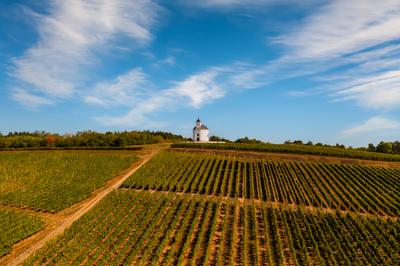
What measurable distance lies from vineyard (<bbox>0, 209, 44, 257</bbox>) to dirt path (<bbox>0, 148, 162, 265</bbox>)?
55 centimetres

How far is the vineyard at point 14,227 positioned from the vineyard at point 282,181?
13937mm

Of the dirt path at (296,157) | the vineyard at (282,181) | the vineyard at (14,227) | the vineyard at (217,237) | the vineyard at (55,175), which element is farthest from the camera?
the dirt path at (296,157)

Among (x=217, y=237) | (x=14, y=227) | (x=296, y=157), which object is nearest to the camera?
(x=217, y=237)

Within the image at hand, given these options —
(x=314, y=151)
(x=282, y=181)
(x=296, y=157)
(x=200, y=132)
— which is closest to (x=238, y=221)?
(x=282, y=181)

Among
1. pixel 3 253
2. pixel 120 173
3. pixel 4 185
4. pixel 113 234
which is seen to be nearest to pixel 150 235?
pixel 113 234

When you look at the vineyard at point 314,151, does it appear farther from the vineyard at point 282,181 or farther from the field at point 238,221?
the field at point 238,221

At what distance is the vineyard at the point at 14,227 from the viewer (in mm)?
26642

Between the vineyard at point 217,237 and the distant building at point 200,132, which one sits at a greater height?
the distant building at point 200,132

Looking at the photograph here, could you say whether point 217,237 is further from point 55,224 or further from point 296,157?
point 296,157

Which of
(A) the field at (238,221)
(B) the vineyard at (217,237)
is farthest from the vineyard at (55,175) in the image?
(B) the vineyard at (217,237)

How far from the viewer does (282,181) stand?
4522 cm

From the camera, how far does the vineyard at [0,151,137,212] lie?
37562mm

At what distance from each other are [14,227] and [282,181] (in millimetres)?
36730

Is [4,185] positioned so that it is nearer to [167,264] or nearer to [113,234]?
[113,234]
